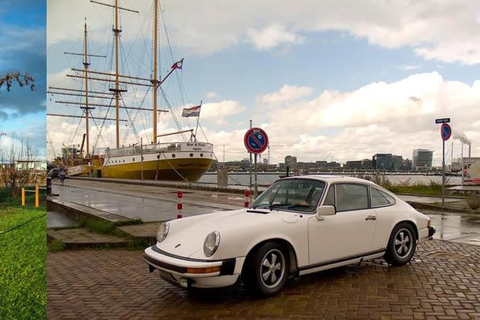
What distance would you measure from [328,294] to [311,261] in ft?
1.35

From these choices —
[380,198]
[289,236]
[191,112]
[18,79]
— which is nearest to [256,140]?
[380,198]

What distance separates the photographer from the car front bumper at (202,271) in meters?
4.68

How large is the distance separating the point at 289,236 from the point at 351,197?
137cm

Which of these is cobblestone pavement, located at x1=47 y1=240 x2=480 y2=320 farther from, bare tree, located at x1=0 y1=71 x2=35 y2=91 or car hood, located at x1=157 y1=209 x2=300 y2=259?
bare tree, located at x1=0 y1=71 x2=35 y2=91

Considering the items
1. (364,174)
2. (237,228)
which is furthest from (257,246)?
(364,174)

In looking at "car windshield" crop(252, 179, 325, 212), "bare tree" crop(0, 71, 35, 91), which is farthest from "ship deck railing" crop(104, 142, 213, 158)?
"bare tree" crop(0, 71, 35, 91)

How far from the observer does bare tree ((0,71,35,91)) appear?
2.43 meters

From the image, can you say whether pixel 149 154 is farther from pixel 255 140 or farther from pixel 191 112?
pixel 255 140

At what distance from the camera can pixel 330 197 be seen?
5.88 meters

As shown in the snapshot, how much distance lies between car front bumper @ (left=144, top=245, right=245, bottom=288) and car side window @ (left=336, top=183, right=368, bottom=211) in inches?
70.0

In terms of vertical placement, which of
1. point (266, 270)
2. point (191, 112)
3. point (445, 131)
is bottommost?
point (266, 270)

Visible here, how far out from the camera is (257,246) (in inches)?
199

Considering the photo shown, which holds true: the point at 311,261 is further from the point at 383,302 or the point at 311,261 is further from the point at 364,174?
the point at 364,174

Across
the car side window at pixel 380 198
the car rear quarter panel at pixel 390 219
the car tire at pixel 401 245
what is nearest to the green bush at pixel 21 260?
the car rear quarter panel at pixel 390 219
